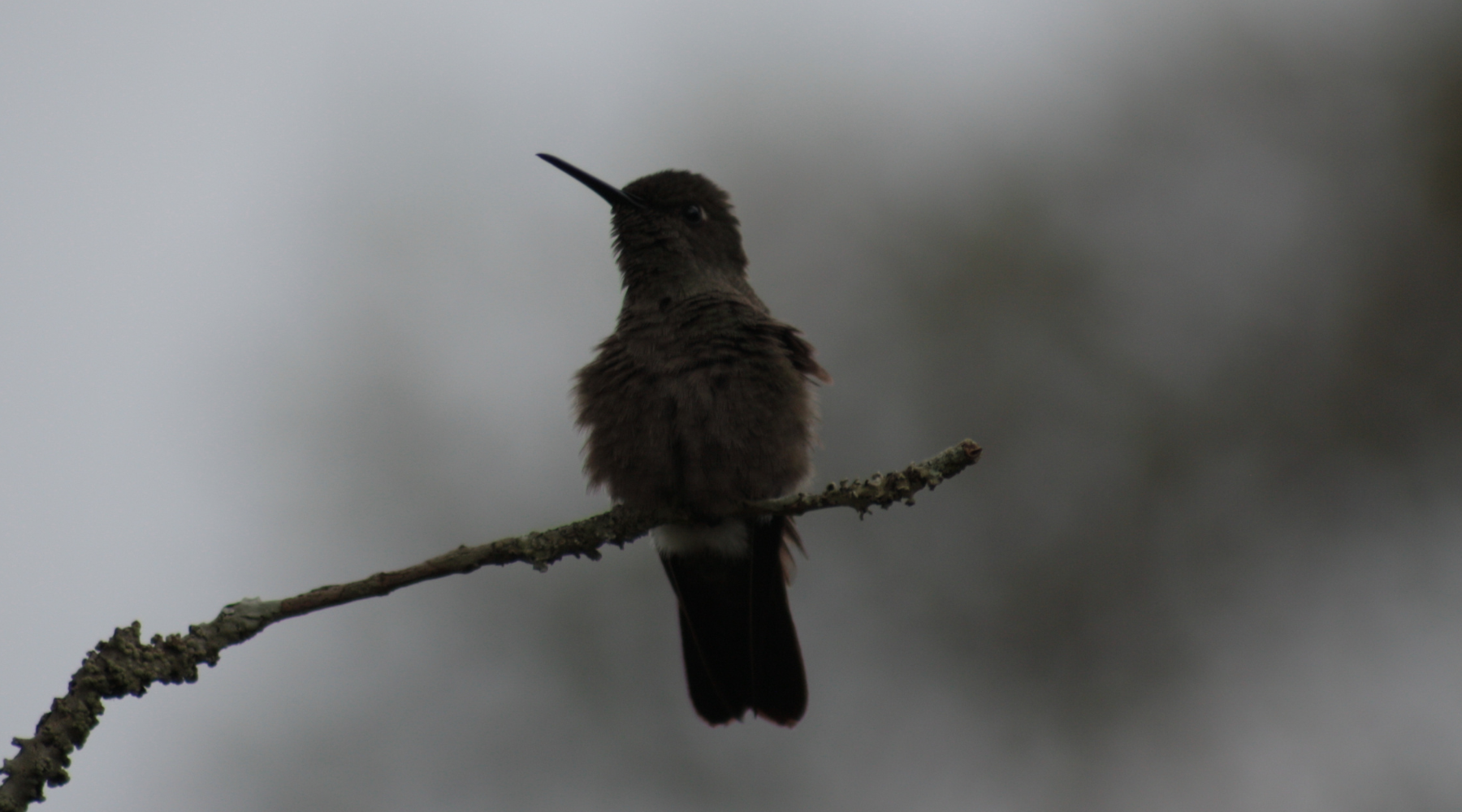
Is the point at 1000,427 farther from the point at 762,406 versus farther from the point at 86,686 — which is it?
the point at 86,686

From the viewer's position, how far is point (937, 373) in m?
8.35

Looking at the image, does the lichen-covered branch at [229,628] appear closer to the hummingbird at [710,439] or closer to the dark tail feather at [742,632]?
the hummingbird at [710,439]

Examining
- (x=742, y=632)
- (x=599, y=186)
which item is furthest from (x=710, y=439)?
(x=599, y=186)

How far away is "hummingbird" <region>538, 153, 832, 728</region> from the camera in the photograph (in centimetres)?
379

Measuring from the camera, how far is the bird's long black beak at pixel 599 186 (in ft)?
15.8

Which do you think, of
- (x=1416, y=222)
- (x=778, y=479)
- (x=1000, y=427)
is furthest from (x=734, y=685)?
(x=1416, y=222)

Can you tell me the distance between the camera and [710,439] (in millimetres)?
3736

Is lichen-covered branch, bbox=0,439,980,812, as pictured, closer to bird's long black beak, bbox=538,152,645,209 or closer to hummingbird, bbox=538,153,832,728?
hummingbird, bbox=538,153,832,728

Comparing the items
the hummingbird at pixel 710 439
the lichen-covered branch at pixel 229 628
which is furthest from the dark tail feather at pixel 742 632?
the lichen-covered branch at pixel 229 628

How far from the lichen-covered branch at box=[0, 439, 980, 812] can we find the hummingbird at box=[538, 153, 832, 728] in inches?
25.6

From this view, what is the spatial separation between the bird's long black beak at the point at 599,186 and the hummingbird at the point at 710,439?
0.06 meters

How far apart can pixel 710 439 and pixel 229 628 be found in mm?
1720

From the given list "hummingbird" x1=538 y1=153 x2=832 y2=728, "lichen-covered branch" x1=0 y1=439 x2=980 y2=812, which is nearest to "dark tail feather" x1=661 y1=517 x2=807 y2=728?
"hummingbird" x1=538 y1=153 x2=832 y2=728

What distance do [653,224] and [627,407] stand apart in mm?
1134
